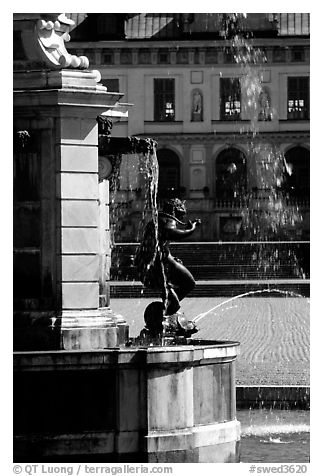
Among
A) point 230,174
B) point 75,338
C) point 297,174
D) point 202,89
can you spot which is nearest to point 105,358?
point 75,338

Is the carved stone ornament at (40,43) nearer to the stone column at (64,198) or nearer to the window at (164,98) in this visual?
the stone column at (64,198)

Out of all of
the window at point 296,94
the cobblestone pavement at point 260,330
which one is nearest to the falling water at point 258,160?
the window at point 296,94

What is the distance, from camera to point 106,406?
1505 cm

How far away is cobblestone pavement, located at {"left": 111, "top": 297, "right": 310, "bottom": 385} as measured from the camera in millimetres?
22984

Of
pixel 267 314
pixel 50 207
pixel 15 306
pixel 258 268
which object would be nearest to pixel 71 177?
pixel 50 207

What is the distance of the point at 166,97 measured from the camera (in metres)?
77.1

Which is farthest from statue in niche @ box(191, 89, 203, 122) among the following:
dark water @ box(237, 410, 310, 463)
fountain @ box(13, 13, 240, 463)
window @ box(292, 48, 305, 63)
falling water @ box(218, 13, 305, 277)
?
fountain @ box(13, 13, 240, 463)

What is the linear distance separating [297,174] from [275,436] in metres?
57.2

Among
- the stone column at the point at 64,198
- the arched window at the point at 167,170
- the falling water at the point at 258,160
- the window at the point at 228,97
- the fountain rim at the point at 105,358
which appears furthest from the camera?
the window at the point at 228,97

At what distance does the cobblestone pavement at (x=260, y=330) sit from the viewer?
2298cm

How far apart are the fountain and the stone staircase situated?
33.4 metres

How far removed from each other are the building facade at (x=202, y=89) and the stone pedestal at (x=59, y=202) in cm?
5868

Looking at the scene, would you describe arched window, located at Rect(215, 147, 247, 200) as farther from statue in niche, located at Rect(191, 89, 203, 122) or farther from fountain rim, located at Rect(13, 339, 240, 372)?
fountain rim, located at Rect(13, 339, 240, 372)
